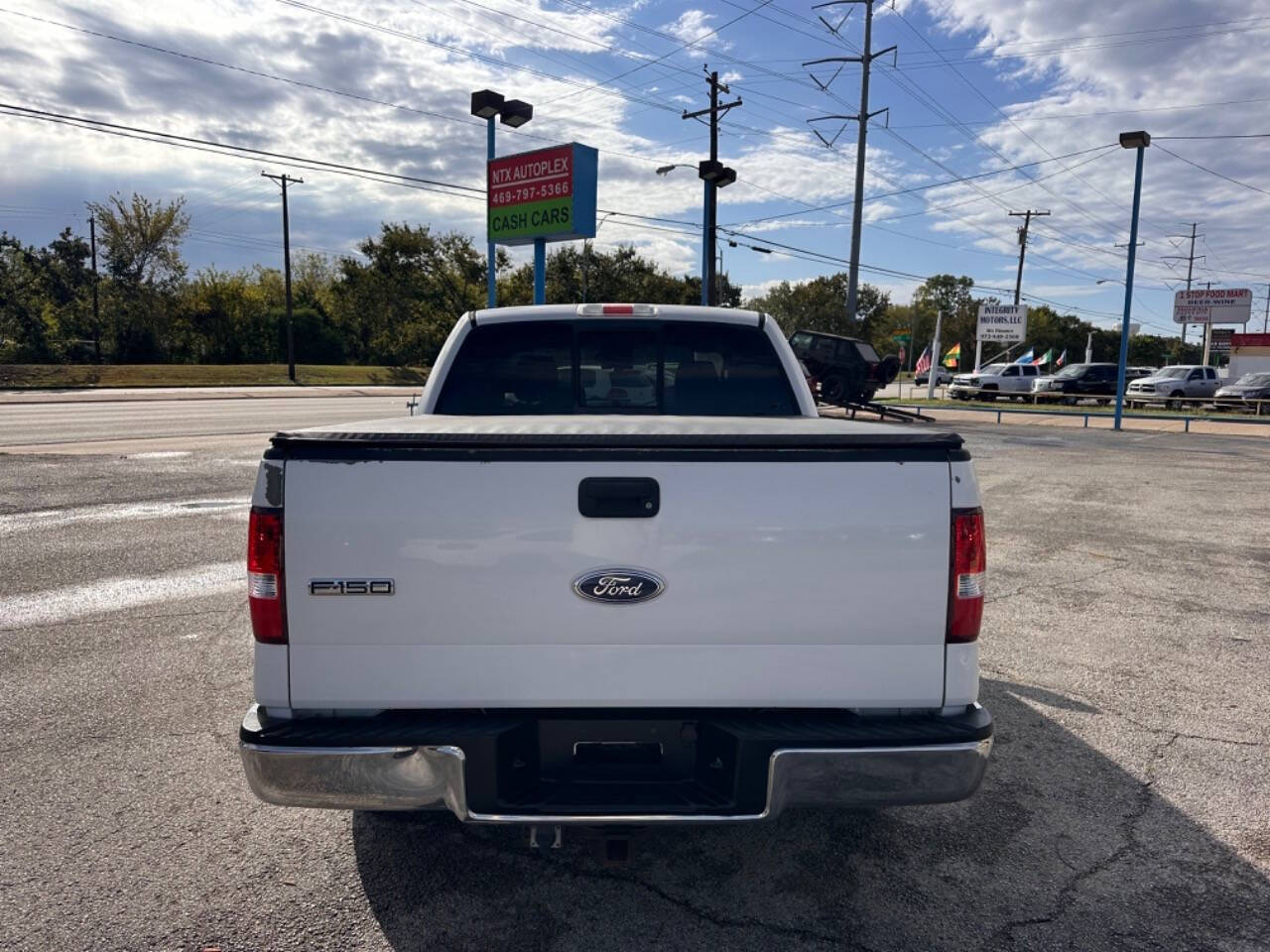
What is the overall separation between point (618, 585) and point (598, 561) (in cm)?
9

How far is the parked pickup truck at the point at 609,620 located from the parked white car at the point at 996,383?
40763 mm

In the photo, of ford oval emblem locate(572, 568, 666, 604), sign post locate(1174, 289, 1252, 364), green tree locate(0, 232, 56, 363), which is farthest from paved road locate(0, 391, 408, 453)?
sign post locate(1174, 289, 1252, 364)

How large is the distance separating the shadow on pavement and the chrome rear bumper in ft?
1.51

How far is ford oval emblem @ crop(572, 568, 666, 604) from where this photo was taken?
2.31m

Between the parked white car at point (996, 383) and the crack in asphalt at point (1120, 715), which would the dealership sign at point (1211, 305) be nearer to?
the parked white car at point (996, 383)

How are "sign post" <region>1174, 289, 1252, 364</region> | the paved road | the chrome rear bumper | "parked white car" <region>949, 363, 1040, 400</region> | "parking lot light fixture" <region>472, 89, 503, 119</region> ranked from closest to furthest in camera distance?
the chrome rear bumper, the paved road, "parking lot light fixture" <region>472, 89, 503, 119</region>, "parked white car" <region>949, 363, 1040, 400</region>, "sign post" <region>1174, 289, 1252, 364</region>

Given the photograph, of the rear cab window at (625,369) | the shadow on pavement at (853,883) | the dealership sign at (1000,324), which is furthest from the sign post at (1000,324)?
the shadow on pavement at (853,883)

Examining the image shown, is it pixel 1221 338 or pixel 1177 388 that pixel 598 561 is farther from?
pixel 1221 338

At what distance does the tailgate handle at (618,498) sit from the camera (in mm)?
2291

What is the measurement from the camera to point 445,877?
286cm

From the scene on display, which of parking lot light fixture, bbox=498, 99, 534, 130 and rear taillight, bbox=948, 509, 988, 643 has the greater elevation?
parking lot light fixture, bbox=498, 99, 534, 130

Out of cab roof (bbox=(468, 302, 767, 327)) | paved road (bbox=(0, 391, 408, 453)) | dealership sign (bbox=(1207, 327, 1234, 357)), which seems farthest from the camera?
dealership sign (bbox=(1207, 327, 1234, 357))

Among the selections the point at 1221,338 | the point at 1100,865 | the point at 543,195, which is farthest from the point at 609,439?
the point at 1221,338

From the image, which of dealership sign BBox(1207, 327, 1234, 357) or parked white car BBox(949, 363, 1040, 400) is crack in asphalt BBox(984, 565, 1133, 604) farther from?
dealership sign BBox(1207, 327, 1234, 357)
